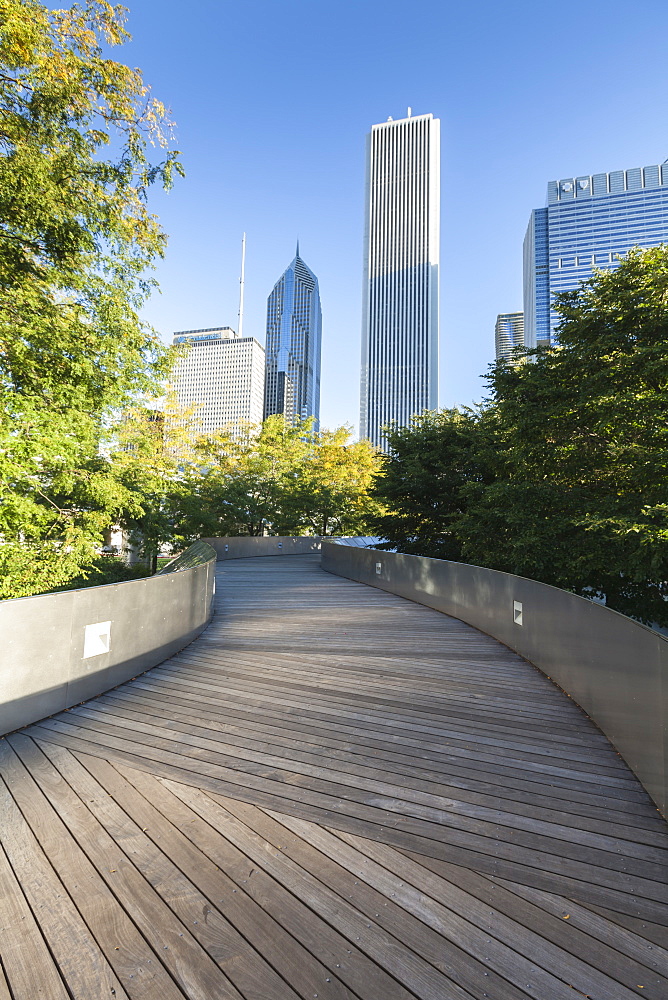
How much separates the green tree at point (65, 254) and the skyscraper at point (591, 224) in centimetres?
16918

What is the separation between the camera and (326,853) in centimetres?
277

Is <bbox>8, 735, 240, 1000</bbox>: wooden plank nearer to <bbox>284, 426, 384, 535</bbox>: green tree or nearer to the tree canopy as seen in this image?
the tree canopy

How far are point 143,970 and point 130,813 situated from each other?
1.22 metres

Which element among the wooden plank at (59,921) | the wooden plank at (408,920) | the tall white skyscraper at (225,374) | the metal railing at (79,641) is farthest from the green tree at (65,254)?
the tall white skyscraper at (225,374)

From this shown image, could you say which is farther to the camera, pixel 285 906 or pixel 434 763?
pixel 434 763

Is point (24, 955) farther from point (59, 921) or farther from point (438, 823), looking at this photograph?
point (438, 823)

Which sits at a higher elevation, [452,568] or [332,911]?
[452,568]

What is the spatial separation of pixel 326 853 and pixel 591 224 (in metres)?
210

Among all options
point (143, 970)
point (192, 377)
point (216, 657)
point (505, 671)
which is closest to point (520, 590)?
point (505, 671)

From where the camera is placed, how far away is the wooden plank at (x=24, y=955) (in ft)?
6.35

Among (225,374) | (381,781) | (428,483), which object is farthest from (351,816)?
(225,374)

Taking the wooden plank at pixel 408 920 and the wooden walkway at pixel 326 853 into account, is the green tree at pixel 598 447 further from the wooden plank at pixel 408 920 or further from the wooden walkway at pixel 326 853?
the wooden plank at pixel 408 920

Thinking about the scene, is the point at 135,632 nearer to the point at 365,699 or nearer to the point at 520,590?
the point at 365,699

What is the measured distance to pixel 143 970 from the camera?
2.02 m
